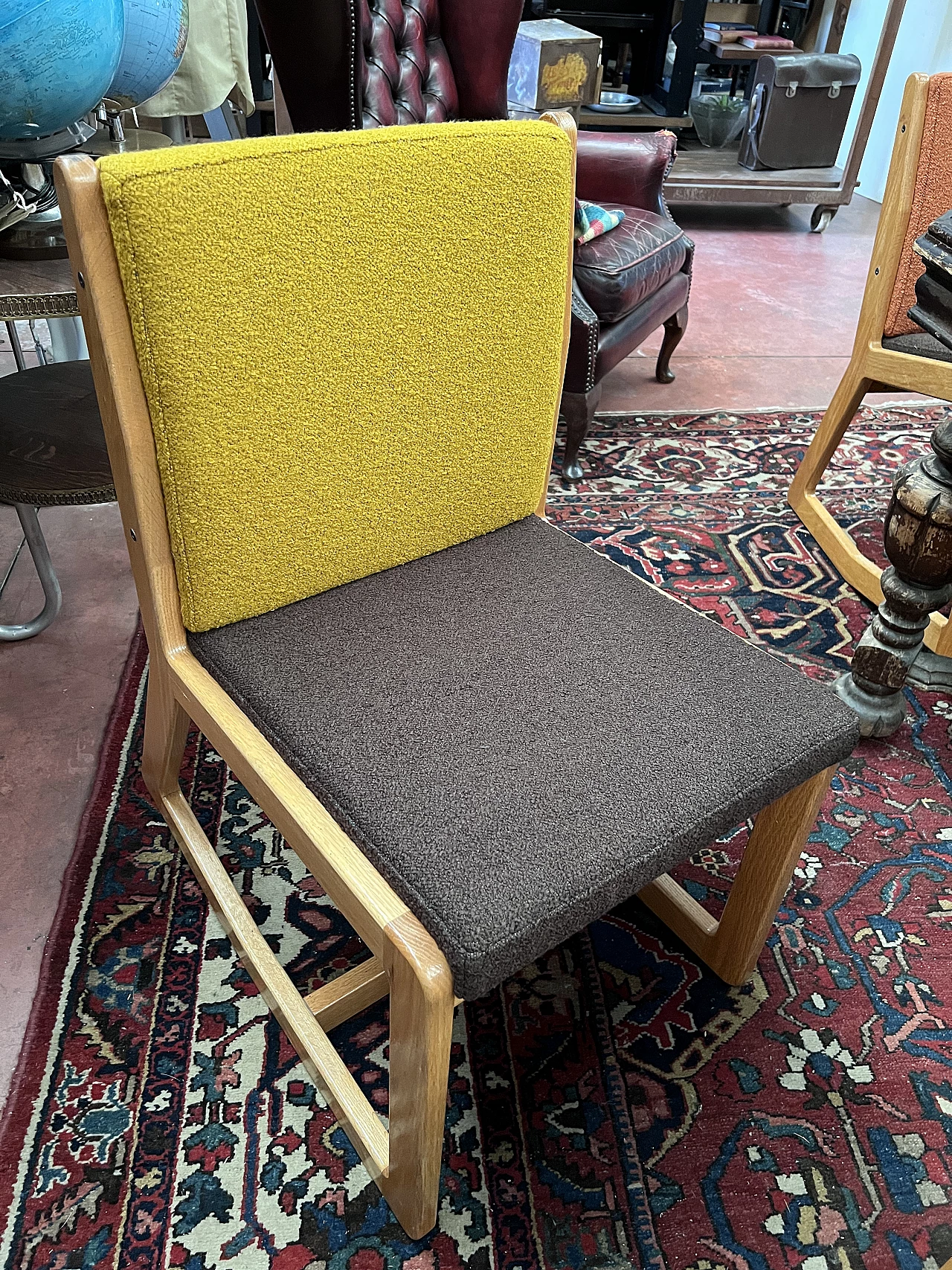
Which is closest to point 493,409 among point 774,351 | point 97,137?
point 97,137

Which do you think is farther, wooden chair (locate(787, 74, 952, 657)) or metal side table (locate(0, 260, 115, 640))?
wooden chair (locate(787, 74, 952, 657))

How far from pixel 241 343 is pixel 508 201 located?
0.38 m

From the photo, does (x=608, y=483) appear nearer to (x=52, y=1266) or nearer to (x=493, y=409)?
(x=493, y=409)

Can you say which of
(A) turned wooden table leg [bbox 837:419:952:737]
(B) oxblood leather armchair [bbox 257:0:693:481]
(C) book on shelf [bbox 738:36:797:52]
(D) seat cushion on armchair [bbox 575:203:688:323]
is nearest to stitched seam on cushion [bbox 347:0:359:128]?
(B) oxblood leather armchair [bbox 257:0:693:481]

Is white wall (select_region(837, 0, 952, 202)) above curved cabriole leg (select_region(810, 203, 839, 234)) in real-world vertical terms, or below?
above

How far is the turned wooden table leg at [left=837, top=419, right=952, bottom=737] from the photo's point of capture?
1.50m

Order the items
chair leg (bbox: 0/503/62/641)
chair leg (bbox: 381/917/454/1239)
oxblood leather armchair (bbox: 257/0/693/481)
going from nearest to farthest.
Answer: chair leg (bbox: 381/917/454/1239) → chair leg (bbox: 0/503/62/641) → oxblood leather armchair (bbox: 257/0/693/481)

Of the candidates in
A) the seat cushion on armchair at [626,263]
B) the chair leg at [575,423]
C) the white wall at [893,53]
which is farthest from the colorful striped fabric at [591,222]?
the white wall at [893,53]

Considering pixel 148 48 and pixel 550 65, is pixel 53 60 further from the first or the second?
pixel 550 65

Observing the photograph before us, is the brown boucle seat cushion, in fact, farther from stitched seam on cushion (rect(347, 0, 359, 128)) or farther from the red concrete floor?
stitched seam on cushion (rect(347, 0, 359, 128))

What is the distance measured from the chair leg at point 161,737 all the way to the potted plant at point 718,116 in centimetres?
435

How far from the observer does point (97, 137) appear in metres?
1.83

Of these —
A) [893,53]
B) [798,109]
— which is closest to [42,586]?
[798,109]

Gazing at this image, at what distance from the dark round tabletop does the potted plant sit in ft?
12.0
